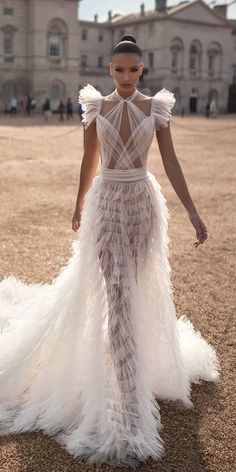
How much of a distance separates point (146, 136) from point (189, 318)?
7.70 feet

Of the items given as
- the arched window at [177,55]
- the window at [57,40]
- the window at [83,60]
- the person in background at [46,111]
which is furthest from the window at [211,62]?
the person in background at [46,111]

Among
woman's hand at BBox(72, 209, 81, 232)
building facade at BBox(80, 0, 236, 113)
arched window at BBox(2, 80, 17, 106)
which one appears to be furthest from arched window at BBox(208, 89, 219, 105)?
woman's hand at BBox(72, 209, 81, 232)

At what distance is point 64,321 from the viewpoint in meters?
3.35

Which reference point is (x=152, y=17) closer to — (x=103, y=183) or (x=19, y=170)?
(x=19, y=170)

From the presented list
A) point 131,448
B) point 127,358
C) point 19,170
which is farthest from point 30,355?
point 19,170

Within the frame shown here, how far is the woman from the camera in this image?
3.00 meters

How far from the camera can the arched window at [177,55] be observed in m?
63.4

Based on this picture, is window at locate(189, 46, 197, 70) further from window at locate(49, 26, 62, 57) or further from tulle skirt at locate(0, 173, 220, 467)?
tulle skirt at locate(0, 173, 220, 467)

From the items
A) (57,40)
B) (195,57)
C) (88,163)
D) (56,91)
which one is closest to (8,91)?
(56,91)

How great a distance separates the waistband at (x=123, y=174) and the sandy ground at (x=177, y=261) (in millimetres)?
1426

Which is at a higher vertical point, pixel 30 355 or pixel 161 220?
pixel 161 220

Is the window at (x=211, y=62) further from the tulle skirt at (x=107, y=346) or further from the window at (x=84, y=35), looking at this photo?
the tulle skirt at (x=107, y=346)

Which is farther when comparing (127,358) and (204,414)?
(204,414)

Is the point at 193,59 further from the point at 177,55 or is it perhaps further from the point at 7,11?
the point at 7,11
